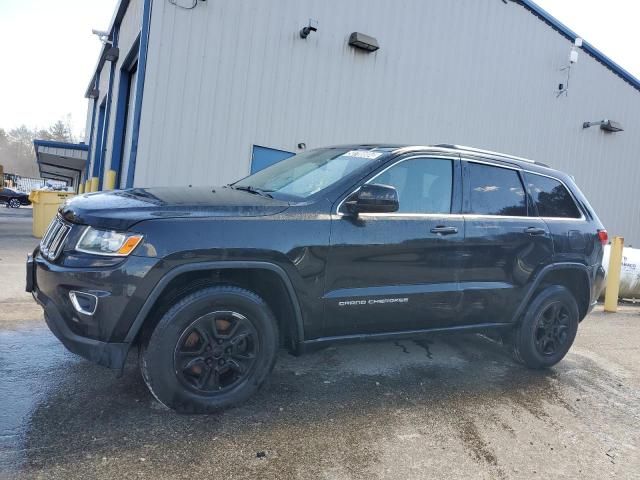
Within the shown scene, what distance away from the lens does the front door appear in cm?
320

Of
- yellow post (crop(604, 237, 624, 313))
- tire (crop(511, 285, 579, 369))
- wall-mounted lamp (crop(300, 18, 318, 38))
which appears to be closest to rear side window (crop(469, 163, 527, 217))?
tire (crop(511, 285, 579, 369))

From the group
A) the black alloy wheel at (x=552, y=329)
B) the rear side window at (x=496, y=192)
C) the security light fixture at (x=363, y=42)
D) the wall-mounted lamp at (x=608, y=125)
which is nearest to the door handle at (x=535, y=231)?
the rear side window at (x=496, y=192)

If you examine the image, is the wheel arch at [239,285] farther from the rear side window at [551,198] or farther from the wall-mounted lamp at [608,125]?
the wall-mounted lamp at [608,125]

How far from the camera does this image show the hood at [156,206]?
269cm

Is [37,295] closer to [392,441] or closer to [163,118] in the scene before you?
[392,441]

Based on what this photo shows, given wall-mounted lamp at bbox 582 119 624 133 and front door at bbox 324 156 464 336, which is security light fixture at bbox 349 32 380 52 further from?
wall-mounted lamp at bbox 582 119 624 133

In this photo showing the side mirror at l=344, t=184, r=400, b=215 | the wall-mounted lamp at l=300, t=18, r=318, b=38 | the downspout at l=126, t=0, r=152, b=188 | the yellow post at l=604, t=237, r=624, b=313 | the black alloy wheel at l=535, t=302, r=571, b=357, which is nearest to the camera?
the side mirror at l=344, t=184, r=400, b=215

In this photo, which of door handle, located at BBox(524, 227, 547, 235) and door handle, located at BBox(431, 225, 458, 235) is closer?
door handle, located at BBox(431, 225, 458, 235)

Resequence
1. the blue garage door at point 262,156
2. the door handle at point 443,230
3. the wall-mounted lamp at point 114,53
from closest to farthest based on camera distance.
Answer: the door handle at point 443,230, the blue garage door at point 262,156, the wall-mounted lamp at point 114,53

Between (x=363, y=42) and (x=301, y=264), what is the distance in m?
8.09

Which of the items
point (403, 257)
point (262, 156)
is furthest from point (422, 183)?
point (262, 156)

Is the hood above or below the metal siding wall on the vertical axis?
below

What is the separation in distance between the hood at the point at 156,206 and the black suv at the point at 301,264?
0.01 metres

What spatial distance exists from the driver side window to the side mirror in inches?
11.4
